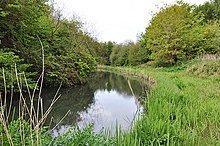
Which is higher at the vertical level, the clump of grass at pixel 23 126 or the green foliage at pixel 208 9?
the green foliage at pixel 208 9

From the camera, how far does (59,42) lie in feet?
37.7

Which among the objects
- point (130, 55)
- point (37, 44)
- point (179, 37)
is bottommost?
point (37, 44)

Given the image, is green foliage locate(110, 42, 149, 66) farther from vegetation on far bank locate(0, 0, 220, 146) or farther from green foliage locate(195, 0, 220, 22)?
green foliage locate(195, 0, 220, 22)

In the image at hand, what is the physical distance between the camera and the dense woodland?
6.49m

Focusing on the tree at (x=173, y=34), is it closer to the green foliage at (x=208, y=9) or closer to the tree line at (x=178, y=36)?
the tree line at (x=178, y=36)

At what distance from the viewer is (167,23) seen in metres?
17.2

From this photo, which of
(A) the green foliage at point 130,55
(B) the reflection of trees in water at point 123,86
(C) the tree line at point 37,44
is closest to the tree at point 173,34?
(B) the reflection of trees in water at point 123,86

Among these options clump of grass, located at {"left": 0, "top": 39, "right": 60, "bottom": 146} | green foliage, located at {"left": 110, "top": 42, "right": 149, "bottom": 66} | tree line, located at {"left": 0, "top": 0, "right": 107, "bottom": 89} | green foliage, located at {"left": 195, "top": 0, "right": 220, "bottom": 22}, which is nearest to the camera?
clump of grass, located at {"left": 0, "top": 39, "right": 60, "bottom": 146}

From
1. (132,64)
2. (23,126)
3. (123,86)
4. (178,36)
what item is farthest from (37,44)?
(132,64)

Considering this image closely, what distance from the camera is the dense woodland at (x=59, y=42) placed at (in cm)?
649

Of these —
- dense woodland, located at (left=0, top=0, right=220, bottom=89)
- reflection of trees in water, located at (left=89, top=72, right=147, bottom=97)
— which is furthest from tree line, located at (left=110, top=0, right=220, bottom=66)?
reflection of trees in water, located at (left=89, top=72, right=147, bottom=97)

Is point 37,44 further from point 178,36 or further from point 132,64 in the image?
point 132,64

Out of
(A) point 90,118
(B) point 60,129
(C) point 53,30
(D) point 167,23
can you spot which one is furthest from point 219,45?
(B) point 60,129

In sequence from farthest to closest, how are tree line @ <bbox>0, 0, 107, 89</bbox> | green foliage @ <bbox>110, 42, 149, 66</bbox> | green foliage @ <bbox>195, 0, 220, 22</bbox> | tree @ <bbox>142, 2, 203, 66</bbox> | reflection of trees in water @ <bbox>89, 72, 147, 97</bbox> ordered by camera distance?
green foliage @ <bbox>195, 0, 220, 22</bbox> → green foliage @ <bbox>110, 42, 149, 66</bbox> → tree @ <bbox>142, 2, 203, 66</bbox> → reflection of trees in water @ <bbox>89, 72, 147, 97</bbox> → tree line @ <bbox>0, 0, 107, 89</bbox>
